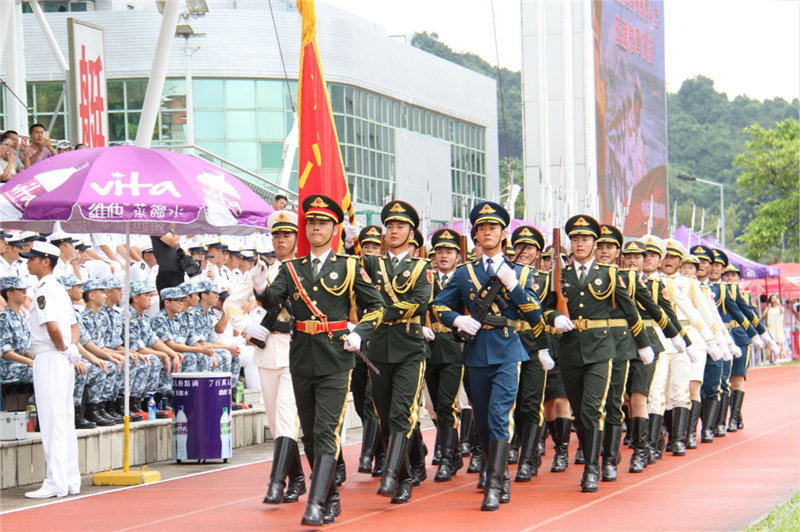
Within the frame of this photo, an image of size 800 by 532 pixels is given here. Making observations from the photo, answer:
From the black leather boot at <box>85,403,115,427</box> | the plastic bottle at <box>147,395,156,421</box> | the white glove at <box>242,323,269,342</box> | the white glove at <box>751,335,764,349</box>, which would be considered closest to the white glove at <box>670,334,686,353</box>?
the white glove at <box>751,335,764,349</box>

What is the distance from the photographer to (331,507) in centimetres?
838

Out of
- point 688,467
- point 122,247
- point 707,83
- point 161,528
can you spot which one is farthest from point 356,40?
point 707,83

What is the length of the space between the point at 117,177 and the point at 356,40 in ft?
118

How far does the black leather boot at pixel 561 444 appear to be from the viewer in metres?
11.5

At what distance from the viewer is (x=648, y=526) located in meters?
8.23

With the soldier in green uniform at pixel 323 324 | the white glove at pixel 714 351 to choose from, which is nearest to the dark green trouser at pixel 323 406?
the soldier in green uniform at pixel 323 324

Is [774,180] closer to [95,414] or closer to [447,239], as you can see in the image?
[447,239]

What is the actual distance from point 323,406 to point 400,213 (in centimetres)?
216

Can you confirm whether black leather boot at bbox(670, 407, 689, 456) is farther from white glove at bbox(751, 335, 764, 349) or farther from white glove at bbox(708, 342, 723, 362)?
white glove at bbox(751, 335, 764, 349)

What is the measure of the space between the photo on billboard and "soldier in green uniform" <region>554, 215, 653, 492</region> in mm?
29619

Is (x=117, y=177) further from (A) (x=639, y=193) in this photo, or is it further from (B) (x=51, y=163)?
(A) (x=639, y=193)

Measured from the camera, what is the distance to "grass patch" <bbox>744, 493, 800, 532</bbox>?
25.3 feet

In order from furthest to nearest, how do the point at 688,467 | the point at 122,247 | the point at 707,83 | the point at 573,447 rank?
1. the point at 707,83
2. the point at 122,247
3. the point at 573,447
4. the point at 688,467

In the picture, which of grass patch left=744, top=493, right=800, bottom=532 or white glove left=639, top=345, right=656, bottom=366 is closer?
grass patch left=744, top=493, right=800, bottom=532
